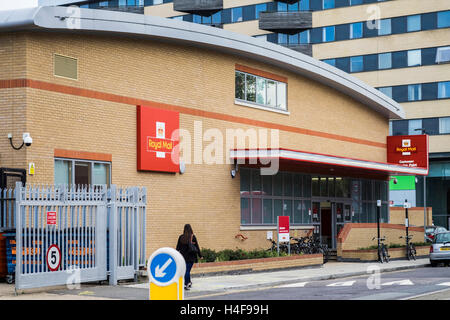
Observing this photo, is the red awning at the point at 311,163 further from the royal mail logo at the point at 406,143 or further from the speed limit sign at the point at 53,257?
the speed limit sign at the point at 53,257

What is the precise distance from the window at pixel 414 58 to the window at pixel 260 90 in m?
36.0

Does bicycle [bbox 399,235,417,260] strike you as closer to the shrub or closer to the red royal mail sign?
the red royal mail sign

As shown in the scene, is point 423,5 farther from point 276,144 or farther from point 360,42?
point 276,144

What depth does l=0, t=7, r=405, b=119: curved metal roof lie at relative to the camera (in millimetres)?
19875

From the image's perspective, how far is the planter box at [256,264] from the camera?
842 inches

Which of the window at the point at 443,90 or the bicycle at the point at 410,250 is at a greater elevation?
the window at the point at 443,90

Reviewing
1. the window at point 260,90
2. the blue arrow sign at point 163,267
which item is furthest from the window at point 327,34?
the blue arrow sign at point 163,267

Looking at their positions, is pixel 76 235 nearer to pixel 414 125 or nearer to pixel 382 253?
pixel 382 253

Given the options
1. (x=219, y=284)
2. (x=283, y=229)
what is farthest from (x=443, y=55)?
(x=219, y=284)

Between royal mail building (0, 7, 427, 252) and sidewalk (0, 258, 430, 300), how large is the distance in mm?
3206

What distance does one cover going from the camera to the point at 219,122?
26.4 meters

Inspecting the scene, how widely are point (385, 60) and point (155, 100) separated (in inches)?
1740
